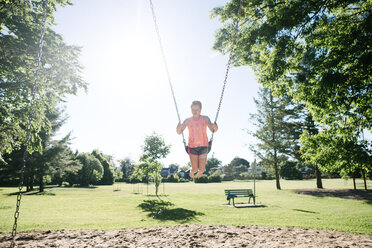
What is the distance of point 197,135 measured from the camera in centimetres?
600

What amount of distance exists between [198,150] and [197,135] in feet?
1.42

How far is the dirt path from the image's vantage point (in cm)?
663

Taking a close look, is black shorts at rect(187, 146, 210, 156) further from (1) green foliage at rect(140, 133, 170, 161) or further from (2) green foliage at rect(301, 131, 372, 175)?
(1) green foliage at rect(140, 133, 170, 161)

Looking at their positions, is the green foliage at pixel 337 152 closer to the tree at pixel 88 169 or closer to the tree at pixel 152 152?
the tree at pixel 152 152

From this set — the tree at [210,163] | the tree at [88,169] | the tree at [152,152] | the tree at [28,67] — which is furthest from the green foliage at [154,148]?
the tree at [210,163]

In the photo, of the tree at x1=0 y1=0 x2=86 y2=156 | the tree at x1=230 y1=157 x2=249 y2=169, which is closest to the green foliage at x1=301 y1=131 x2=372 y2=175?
the tree at x1=0 y1=0 x2=86 y2=156

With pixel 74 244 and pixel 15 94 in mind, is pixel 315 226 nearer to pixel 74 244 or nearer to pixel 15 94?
pixel 74 244

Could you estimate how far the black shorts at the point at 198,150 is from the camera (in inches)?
230

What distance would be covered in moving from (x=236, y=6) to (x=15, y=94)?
40.7ft

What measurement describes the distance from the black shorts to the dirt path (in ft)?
10.1

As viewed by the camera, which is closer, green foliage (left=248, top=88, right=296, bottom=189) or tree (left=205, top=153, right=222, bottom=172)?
green foliage (left=248, top=88, right=296, bottom=189)

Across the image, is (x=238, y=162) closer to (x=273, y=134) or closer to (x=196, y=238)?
(x=273, y=134)

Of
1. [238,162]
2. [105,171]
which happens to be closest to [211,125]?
[105,171]

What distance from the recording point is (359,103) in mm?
8211
